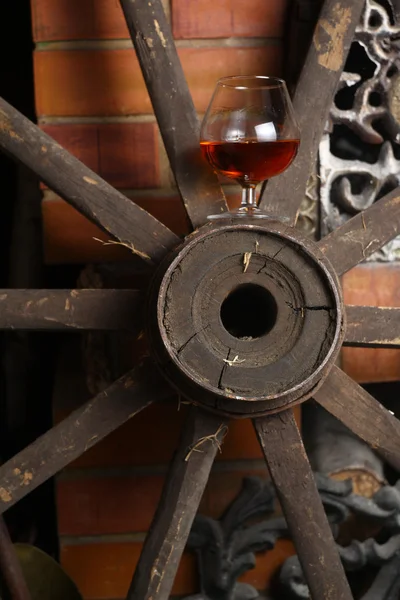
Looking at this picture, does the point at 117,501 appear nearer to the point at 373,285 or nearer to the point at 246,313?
the point at 246,313

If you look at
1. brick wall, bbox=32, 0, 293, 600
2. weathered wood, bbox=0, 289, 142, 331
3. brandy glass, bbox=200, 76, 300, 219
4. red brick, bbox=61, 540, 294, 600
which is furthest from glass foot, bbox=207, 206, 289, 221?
red brick, bbox=61, 540, 294, 600

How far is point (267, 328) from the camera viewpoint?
104 centimetres

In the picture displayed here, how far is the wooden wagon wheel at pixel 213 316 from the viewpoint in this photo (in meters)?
1.01

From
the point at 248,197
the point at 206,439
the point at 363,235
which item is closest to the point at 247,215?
the point at 248,197

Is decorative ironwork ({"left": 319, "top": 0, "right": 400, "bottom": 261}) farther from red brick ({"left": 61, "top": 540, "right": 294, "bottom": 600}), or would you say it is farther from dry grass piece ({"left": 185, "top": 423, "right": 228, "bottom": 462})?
red brick ({"left": 61, "top": 540, "right": 294, "bottom": 600})

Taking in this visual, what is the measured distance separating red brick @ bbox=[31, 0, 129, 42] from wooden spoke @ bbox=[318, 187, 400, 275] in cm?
46

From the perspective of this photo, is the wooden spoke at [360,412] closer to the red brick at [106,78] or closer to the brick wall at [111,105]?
the brick wall at [111,105]

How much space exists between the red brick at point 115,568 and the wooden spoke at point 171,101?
2.02 ft

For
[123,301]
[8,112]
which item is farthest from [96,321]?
[8,112]

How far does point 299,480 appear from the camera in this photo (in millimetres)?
1084

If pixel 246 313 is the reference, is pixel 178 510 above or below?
below

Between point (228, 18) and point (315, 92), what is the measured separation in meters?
0.23

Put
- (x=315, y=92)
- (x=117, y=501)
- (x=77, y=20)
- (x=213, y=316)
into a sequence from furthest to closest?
(x=117, y=501) → (x=77, y=20) → (x=315, y=92) → (x=213, y=316)

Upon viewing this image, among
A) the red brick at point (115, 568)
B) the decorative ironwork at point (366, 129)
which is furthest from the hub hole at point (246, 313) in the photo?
the red brick at point (115, 568)
